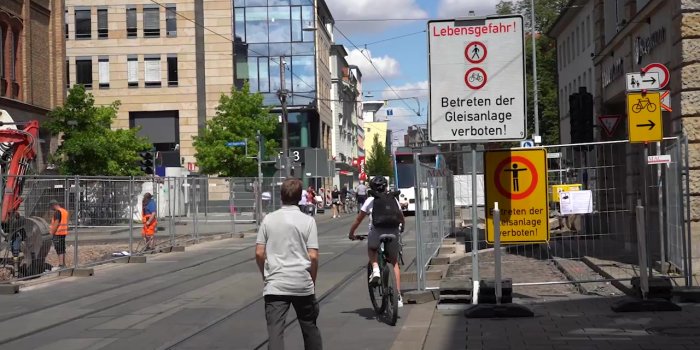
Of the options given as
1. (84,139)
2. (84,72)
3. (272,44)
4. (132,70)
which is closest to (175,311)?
(84,139)

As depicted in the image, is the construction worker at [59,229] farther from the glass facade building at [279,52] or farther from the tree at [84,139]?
the glass facade building at [279,52]

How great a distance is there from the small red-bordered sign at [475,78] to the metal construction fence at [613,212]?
1.10 m

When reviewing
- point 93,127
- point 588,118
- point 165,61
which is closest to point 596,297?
point 588,118

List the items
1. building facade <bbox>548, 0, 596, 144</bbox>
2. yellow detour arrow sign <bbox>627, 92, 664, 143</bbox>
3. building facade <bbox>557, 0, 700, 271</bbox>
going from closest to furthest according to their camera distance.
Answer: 1. yellow detour arrow sign <bbox>627, 92, 664, 143</bbox>
2. building facade <bbox>557, 0, 700, 271</bbox>
3. building facade <bbox>548, 0, 596, 144</bbox>

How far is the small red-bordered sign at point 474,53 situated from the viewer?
11195 mm

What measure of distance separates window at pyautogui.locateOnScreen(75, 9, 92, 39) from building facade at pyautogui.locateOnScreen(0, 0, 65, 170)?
25430mm

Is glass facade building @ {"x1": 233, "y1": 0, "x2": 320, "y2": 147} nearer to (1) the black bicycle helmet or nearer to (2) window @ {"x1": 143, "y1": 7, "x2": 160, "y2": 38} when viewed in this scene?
(2) window @ {"x1": 143, "y1": 7, "x2": 160, "y2": 38}

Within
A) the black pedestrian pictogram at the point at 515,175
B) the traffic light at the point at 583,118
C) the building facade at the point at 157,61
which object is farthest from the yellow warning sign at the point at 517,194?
the building facade at the point at 157,61

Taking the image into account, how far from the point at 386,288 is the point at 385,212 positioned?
970 millimetres

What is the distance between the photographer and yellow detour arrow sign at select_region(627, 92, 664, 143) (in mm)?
10719

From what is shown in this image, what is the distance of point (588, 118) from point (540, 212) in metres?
8.47

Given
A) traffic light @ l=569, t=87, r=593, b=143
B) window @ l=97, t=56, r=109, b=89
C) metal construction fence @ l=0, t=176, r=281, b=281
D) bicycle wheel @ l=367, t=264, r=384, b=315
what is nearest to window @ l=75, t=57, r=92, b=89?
window @ l=97, t=56, r=109, b=89

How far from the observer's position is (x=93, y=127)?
121ft

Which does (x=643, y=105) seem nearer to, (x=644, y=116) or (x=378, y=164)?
(x=644, y=116)
